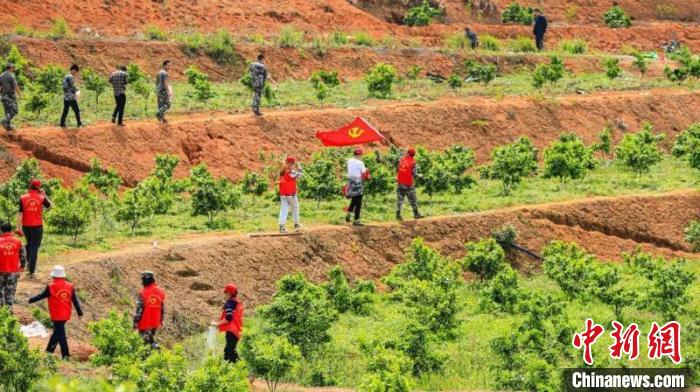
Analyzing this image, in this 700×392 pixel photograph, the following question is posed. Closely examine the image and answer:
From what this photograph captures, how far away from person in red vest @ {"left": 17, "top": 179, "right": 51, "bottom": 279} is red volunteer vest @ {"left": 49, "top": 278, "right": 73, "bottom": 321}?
268 centimetres

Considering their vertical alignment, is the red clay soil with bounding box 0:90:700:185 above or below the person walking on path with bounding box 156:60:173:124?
below

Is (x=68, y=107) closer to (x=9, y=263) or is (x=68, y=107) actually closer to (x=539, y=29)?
(x=9, y=263)

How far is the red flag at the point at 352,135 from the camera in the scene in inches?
1109

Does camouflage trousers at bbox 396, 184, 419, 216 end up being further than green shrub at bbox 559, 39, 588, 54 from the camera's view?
No

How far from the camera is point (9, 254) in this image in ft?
61.8

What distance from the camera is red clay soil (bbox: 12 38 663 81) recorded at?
34.8 m

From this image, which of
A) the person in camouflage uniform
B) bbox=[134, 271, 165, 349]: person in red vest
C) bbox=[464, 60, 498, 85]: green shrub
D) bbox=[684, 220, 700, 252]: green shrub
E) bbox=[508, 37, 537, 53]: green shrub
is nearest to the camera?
bbox=[134, 271, 165, 349]: person in red vest

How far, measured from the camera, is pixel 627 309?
24125mm

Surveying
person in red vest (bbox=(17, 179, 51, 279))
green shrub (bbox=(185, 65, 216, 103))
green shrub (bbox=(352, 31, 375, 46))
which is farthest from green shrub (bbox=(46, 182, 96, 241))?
green shrub (bbox=(352, 31, 375, 46))

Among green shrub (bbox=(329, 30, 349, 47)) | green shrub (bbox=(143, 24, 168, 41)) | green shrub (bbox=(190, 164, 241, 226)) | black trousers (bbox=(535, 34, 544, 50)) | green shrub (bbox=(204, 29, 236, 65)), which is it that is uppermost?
green shrub (bbox=(190, 164, 241, 226))

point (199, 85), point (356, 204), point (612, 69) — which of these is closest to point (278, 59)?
point (199, 85)

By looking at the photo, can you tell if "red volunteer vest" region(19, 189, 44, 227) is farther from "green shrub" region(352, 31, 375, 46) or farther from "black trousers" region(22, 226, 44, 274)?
"green shrub" region(352, 31, 375, 46)

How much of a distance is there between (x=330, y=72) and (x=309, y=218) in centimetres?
1286

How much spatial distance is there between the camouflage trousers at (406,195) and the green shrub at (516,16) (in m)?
24.0
